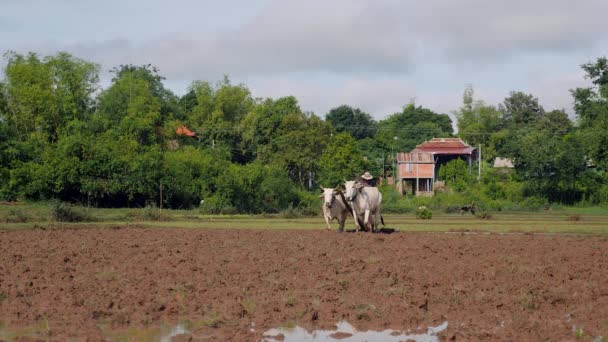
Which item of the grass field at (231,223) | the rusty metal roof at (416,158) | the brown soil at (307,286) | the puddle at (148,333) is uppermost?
the rusty metal roof at (416,158)

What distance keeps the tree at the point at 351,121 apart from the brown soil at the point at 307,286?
3895 inches

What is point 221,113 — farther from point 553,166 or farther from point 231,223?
point 231,223

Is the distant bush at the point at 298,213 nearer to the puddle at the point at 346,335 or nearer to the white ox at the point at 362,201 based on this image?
the white ox at the point at 362,201

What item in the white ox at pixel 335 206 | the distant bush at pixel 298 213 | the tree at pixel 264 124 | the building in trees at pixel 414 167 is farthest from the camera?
the building in trees at pixel 414 167

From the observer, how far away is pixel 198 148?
78375mm

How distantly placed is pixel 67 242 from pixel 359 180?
10434 millimetres

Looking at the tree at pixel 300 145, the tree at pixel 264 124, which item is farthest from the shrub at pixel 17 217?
the tree at pixel 264 124

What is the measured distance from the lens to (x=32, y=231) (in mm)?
34094

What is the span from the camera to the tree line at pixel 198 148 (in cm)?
5878

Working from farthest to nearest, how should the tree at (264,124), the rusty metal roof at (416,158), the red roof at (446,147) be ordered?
the red roof at (446,147) → the rusty metal roof at (416,158) → the tree at (264,124)

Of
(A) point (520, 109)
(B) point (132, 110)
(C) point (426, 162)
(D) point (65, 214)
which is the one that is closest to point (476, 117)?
(A) point (520, 109)

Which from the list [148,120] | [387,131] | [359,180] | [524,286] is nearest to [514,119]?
[387,131]

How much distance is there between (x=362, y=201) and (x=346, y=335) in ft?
56.6

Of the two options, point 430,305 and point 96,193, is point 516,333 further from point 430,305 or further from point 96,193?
point 96,193
